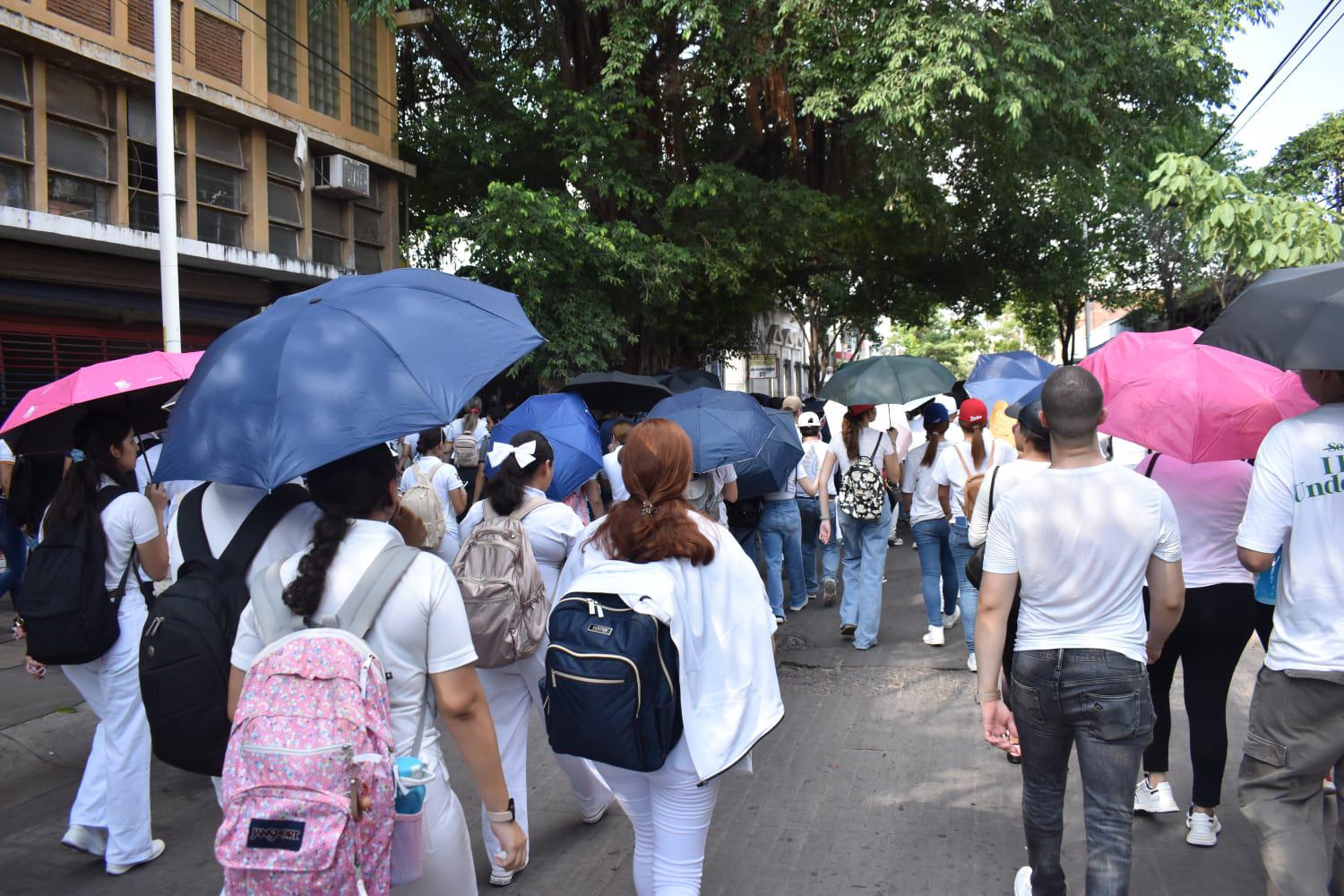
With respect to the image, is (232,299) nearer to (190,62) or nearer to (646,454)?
(190,62)

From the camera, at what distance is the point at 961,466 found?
6.50m

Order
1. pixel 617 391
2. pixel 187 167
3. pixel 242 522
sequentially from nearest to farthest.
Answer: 1. pixel 242 522
2. pixel 617 391
3. pixel 187 167

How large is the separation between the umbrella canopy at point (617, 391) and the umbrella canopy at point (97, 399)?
570cm

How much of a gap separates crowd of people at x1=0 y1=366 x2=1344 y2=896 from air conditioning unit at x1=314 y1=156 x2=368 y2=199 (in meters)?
11.8

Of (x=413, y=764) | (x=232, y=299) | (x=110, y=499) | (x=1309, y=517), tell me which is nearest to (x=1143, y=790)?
(x=1309, y=517)

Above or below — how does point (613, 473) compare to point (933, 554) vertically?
above

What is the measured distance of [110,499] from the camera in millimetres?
3898

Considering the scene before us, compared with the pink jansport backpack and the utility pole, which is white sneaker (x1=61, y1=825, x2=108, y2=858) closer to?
the pink jansport backpack

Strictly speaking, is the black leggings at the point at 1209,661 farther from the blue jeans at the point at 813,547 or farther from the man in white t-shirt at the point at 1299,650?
the blue jeans at the point at 813,547

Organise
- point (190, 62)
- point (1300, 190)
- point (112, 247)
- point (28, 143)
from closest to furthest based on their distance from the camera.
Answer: point (28, 143)
point (112, 247)
point (190, 62)
point (1300, 190)

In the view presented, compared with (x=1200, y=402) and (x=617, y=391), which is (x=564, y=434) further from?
(x=1200, y=402)

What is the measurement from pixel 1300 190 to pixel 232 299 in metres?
20.7

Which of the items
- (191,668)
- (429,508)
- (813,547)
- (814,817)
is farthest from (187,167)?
(191,668)

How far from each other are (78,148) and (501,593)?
11.0 m
